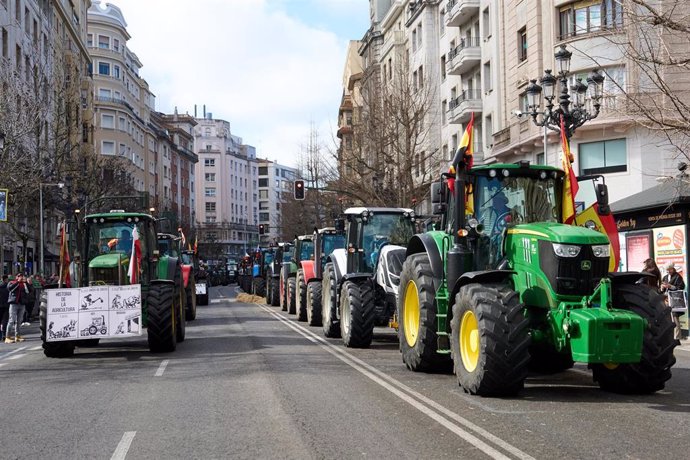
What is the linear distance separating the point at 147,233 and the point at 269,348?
3.84 m

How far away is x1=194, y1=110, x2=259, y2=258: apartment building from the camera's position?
147500 millimetres

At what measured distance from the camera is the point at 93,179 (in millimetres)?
46875

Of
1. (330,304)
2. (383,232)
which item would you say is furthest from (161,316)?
(383,232)

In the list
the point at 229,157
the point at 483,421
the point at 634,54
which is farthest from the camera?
the point at 229,157

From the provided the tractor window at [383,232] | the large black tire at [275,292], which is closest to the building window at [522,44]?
the large black tire at [275,292]

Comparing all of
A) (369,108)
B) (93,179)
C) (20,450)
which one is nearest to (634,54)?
(20,450)

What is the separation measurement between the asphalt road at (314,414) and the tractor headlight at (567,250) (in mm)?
1646

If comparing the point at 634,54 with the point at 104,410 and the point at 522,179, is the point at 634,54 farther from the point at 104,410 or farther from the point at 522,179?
the point at 104,410

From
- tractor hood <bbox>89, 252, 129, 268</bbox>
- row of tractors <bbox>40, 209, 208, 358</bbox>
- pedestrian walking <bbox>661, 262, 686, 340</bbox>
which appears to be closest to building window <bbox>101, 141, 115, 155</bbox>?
row of tractors <bbox>40, 209, 208, 358</bbox>

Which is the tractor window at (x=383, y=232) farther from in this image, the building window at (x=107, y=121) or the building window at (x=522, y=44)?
the building window at (x=107, y=121)

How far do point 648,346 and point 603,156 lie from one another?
897 inches

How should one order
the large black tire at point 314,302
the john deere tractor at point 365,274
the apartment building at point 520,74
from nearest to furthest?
1. the john deere tractor at point 365,274
2. the large black tire at point 314,302
3. the apartment building at point 520,74

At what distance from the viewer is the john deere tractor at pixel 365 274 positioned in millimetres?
16375

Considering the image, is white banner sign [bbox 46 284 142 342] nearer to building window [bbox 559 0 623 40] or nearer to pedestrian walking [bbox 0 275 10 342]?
pedestrian walking [bbox 0 275 10 342]
